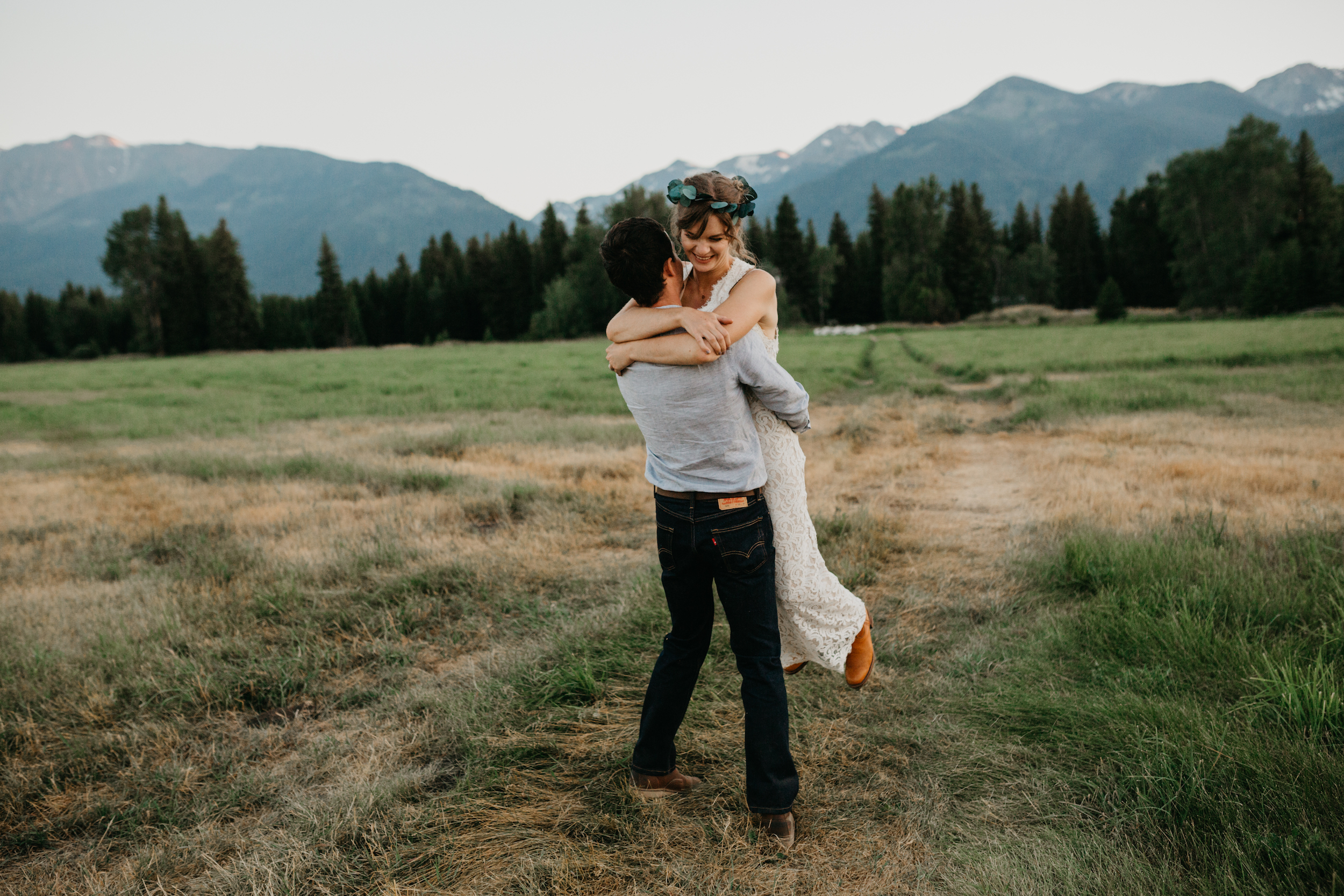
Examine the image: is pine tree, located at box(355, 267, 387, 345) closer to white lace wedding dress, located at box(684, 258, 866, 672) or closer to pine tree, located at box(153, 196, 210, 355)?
pine tree, located at box(153, 196, 210, 355)

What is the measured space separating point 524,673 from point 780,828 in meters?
1.76

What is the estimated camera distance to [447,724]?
3.35 meters

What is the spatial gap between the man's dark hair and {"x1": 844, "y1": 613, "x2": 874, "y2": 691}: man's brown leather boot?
1.52m

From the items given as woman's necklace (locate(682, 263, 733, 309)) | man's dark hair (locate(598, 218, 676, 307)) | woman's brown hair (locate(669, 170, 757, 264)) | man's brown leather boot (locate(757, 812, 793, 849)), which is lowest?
man's brown leather boot (locate(757, 812, 793, 849))

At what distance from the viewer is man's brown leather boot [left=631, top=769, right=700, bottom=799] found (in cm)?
274

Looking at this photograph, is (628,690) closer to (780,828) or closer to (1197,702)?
(780,828)

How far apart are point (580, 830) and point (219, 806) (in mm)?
1557

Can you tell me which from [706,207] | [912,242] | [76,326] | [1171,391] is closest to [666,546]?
[706,207]

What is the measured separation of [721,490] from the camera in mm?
2295

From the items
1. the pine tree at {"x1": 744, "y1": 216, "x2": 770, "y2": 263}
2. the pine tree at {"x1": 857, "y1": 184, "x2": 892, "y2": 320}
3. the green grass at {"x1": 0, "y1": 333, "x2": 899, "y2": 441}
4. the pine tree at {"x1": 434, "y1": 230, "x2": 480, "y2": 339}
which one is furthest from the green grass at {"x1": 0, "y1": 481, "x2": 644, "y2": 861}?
the pine tree at {"x1": 434, "y1": 230, "x2": 480, "y2": 339}

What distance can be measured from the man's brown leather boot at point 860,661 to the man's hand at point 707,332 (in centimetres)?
127

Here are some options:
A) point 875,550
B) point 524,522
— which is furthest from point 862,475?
point 524,522

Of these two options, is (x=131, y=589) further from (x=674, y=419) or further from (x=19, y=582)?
(x=674, y=419)

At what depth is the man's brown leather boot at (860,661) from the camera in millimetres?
2691
